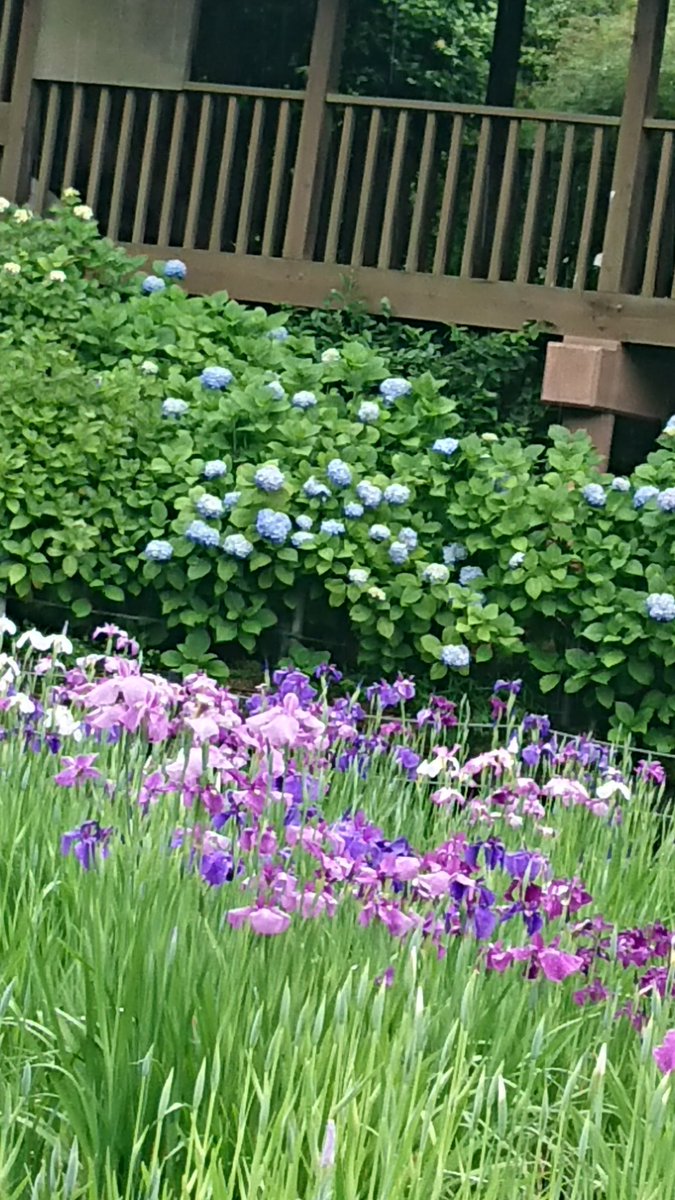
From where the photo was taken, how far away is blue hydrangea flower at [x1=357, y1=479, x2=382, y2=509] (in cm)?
630

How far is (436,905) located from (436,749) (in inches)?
31.2

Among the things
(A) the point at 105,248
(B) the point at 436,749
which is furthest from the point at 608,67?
(B) the point at 436,749

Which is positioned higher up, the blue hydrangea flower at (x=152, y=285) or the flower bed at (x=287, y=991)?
the blue hydrangea flower at (x=152, y=285)

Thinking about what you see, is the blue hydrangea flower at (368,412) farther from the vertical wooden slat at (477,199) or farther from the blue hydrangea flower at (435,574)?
the vertical wooden slat at (477,199)

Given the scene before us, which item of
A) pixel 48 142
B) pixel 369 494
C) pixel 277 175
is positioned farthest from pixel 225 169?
pixel 369 494

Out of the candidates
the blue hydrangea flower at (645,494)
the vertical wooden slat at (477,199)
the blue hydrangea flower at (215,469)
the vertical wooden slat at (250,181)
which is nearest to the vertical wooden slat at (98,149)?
the vertical wooden slat at (250,181)

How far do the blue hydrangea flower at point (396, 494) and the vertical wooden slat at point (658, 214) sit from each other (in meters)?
2.47

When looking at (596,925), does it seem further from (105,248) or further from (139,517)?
(105,248)

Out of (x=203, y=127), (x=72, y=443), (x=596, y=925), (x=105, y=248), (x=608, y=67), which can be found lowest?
(x=596, y=925)

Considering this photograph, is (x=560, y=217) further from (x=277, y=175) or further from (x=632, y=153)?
(x=277, y=175)

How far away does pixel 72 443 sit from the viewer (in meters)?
6.55

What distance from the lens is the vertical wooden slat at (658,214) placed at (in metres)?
8.20

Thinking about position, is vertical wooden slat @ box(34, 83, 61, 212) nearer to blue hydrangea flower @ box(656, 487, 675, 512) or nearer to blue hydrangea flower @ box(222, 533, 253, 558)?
blue hydrangea flower @ box(222, 533, 253, 558)

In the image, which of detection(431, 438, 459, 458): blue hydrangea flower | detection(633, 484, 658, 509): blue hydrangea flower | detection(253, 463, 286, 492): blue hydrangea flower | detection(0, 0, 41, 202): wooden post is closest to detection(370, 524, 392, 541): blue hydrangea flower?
detection(253, 463, 286, 492): blue hydrangea flower
